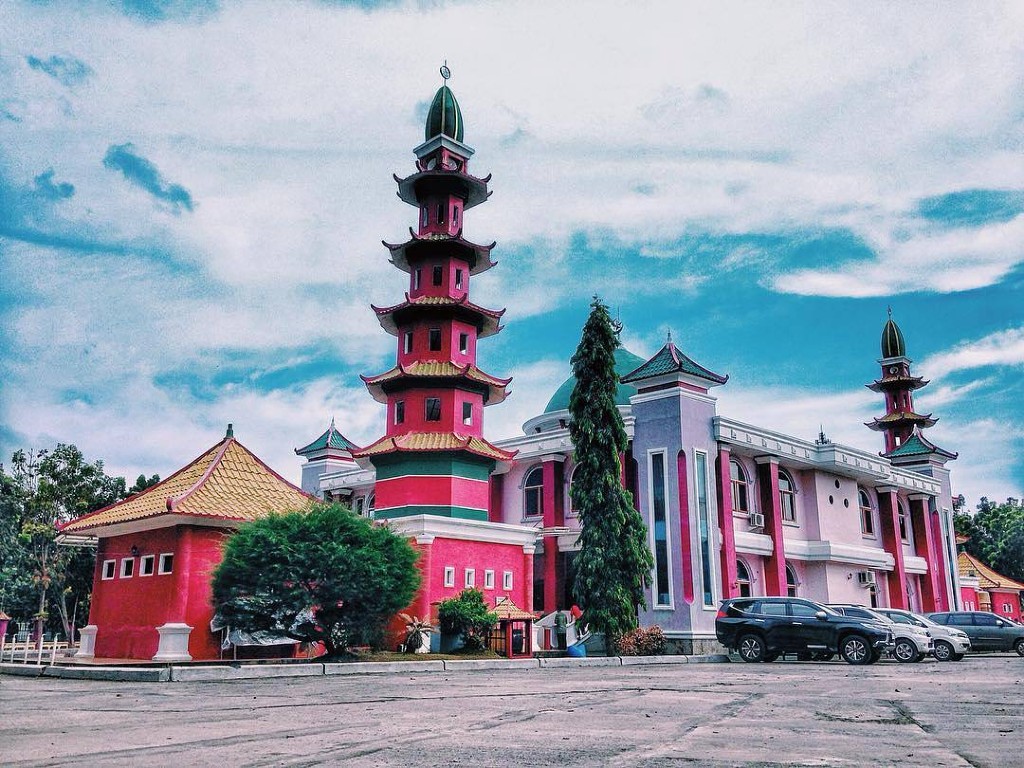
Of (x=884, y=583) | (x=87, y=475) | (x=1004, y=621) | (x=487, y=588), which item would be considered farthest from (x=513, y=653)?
(x=87, y=475)

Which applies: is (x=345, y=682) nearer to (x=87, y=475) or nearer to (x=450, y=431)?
(x=450, y=431)

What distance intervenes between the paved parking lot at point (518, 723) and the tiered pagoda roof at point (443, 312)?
20747 mm

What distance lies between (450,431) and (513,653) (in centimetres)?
910

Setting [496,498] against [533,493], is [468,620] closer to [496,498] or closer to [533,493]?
[533,493]

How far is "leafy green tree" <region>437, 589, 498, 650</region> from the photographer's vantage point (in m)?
26.6

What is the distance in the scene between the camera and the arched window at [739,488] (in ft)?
115

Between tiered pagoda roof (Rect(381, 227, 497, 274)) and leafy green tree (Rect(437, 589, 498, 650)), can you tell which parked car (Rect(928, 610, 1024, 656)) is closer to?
leafy green tree (Rect(437, 589, 498, 650))

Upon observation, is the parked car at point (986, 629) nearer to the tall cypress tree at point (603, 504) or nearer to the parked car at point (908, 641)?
the parked car at point (908, 641)

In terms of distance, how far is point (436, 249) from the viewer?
35.5 m

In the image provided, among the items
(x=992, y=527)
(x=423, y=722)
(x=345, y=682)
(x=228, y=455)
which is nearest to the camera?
(x=423, y=722)

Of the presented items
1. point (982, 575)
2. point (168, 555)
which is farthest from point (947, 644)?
point (982, 575)

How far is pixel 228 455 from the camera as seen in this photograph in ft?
89.7

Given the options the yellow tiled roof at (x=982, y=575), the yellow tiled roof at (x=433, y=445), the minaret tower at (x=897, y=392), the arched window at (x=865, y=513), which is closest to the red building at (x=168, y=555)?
the yellow tiled roof at (x=433, y=445)

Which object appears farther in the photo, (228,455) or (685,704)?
(228,455)
